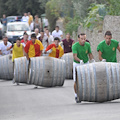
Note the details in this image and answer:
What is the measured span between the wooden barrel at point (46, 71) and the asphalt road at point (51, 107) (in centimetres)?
122

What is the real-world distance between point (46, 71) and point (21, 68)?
227 cm

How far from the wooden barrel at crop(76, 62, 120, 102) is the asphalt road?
0.20 meters

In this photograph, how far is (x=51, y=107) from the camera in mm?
11805

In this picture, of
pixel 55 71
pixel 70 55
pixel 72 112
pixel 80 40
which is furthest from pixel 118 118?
pixel 70 55

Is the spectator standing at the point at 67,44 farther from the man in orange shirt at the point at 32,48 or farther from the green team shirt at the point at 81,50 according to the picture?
the green team shirt at the point at 81,50

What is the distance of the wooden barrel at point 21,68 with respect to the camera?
19109 millimetres

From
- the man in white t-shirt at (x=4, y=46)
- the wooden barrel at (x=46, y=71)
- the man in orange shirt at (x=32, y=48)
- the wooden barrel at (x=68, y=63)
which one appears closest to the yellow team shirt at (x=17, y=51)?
the wooden barrel at (x=68, y=63)

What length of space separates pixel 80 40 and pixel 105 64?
1727 mm

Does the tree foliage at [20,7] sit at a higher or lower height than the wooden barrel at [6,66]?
higher

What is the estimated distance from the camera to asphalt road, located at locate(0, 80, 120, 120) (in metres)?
9.80

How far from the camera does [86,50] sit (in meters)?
13.4

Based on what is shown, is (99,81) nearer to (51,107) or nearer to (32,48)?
(51,107)

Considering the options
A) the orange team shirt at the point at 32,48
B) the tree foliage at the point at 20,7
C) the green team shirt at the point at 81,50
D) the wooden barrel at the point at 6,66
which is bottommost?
the wooden barrel at the point at 6,66

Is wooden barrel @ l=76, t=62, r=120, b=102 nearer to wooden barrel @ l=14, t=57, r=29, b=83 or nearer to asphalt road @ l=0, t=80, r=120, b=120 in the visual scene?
asphalt road @ l=0, t=80, r=120, b=120
